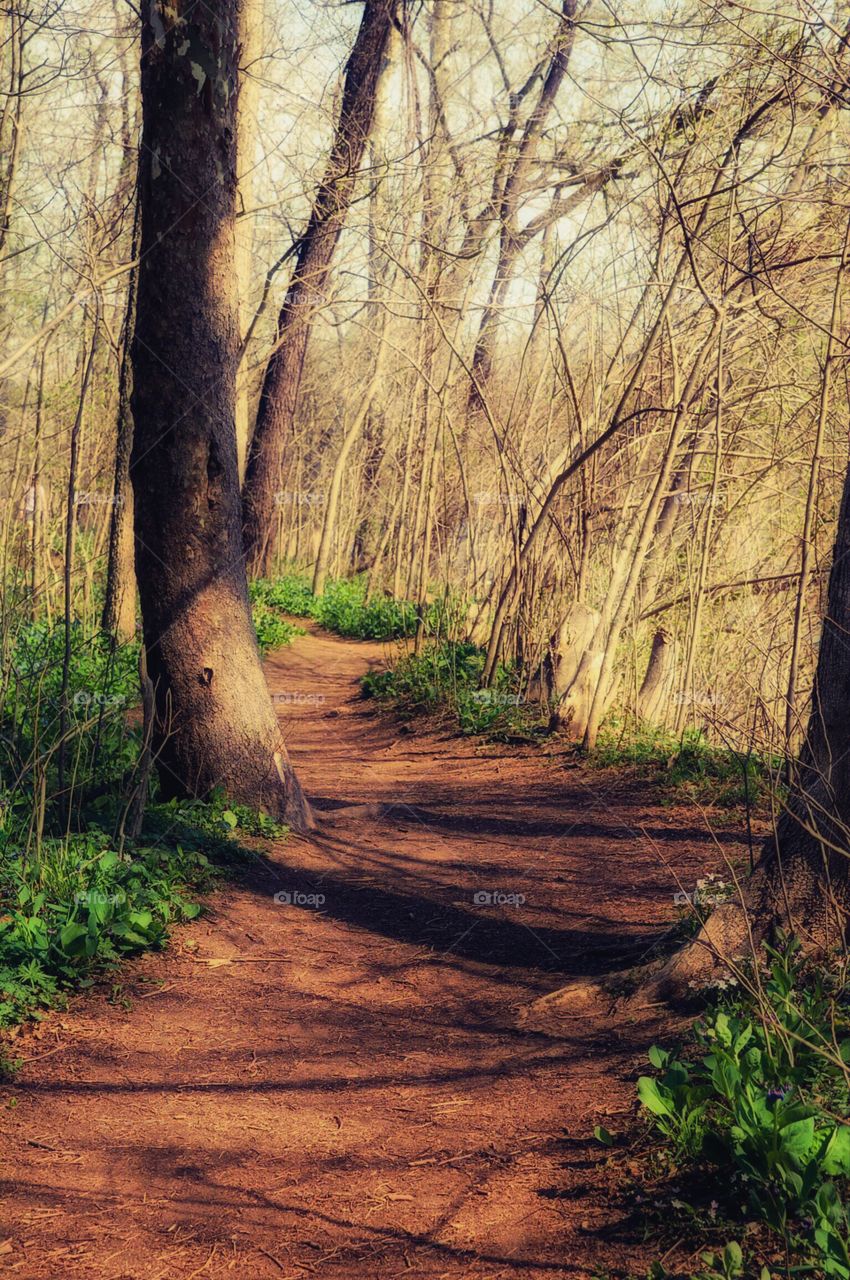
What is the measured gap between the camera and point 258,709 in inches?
227

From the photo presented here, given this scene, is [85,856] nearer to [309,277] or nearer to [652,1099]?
[652,1099]

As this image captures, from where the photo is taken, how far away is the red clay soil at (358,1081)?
251 cm

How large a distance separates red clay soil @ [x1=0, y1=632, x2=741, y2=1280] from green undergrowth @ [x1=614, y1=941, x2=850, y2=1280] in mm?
130

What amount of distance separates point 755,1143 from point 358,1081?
1.38m

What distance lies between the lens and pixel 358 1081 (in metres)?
3.35

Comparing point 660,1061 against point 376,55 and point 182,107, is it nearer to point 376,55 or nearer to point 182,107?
point 182,107

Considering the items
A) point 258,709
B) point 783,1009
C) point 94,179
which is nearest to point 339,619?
point 94,179

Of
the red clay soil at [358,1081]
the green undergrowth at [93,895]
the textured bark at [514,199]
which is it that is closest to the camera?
the red clay soil at [358,1081]

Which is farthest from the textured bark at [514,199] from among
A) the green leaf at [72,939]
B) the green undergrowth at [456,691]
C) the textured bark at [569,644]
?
the green leaf at [72,939]

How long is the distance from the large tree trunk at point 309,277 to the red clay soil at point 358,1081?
7.34 metres

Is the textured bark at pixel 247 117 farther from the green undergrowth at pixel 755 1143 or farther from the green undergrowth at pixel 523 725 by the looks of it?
the green undergrowth at pixel 755 1143

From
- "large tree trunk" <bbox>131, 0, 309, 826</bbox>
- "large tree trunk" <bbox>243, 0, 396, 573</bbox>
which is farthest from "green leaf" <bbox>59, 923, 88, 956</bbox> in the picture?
"large tree trunk" <bbox>243, 0, 396, 573</bbox>

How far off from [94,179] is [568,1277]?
15.6m

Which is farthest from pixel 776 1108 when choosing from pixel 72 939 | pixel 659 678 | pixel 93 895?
pixel 659 678
